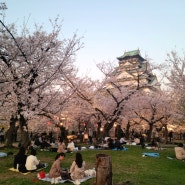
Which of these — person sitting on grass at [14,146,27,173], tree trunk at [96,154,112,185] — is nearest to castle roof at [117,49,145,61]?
person sitting on grass at [14,146,27,173]

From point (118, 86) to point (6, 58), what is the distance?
14.6 m

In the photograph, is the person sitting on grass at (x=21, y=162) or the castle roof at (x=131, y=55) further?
the castle roof at (x=131, y=55)

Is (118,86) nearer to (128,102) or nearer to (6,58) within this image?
(128,102)

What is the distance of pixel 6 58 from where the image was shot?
1338 centimetres

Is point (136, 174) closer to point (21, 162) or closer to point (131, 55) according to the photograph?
point (21, 162)

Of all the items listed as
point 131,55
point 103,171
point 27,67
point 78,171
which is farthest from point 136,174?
point 131,55

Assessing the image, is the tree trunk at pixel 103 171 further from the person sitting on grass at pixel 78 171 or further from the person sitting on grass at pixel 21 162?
the person sitting on grass at pixel 21 162

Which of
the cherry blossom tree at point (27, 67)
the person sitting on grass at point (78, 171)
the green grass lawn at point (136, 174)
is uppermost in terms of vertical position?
the cherry blossom tree at point (27, 67)

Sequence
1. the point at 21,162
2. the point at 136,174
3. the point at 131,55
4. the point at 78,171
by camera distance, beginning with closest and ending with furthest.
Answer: the point at 78,171, the point at 136,174, the point at 21,162, the point at 131,55

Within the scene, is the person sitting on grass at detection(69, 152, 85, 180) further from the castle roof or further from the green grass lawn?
the castle roof

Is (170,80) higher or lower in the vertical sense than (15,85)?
higher

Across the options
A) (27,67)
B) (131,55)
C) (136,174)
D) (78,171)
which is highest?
(131,55)

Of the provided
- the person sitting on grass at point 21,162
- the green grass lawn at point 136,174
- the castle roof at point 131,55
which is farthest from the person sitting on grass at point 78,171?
the castle roof at point 131,55

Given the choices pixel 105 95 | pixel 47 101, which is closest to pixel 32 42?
pixel 47 101
